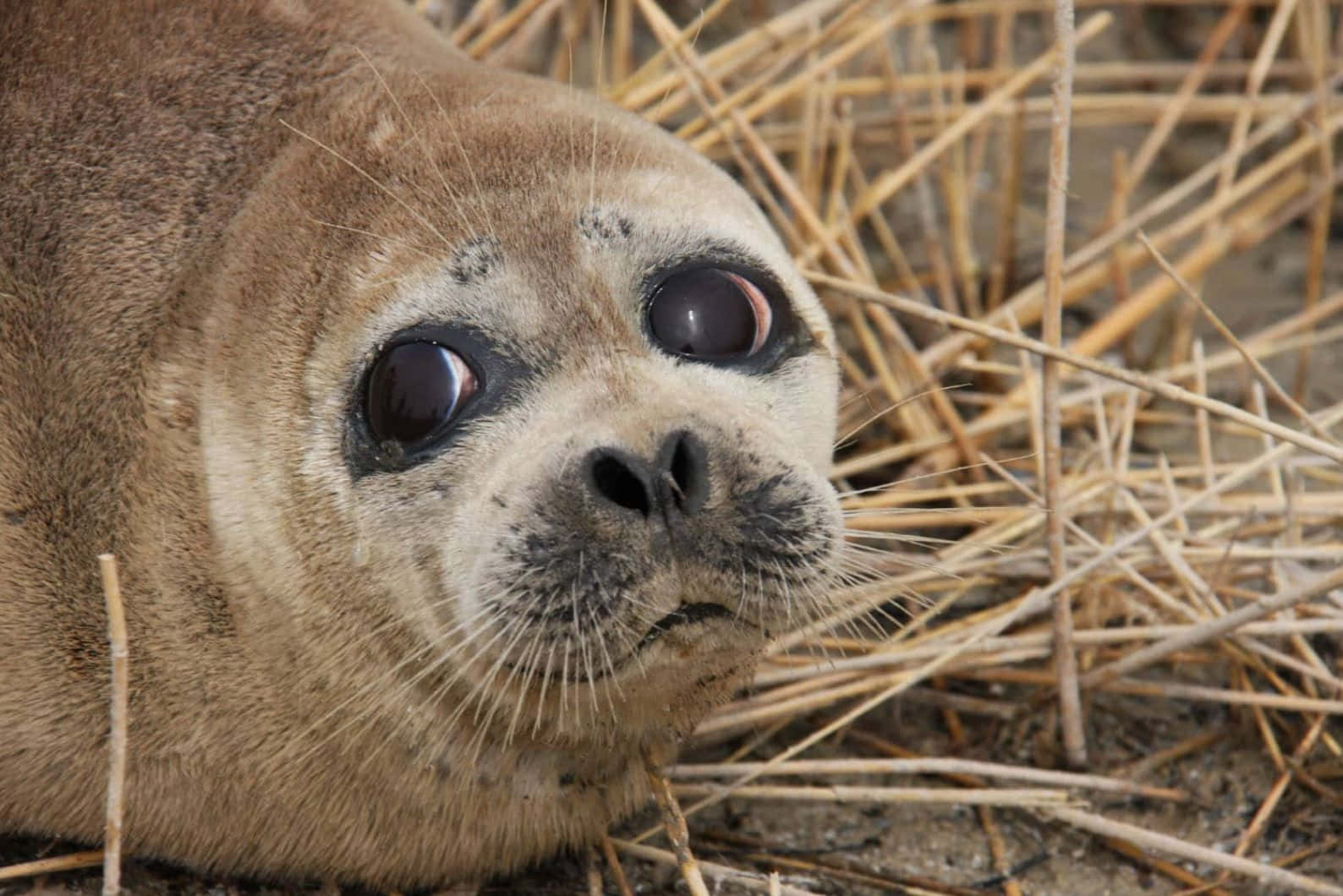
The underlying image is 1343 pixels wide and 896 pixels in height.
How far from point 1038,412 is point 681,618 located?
1.78 metres

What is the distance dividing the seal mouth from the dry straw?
287 mm

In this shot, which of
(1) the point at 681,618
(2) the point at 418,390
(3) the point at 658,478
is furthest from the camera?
(2) the point at 418,390

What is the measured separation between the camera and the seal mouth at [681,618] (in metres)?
2.46

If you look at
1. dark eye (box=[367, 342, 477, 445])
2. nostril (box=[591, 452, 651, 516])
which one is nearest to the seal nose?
nostril (box=[591, 452, 651, 516])

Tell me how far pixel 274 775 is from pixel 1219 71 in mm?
3955

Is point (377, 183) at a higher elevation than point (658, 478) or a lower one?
higher

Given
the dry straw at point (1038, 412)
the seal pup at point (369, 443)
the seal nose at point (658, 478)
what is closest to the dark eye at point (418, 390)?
the seal pup at point (369, 443)

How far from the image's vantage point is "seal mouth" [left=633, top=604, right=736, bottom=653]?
2463 millimetres

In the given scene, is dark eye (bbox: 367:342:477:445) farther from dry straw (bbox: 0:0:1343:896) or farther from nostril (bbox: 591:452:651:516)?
dry straw (bbox: 0:0:1343:896)

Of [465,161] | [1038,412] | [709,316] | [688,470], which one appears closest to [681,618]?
[688,470]

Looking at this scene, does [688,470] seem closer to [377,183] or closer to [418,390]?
[418,390]

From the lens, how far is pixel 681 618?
Answer: 2.47 metres

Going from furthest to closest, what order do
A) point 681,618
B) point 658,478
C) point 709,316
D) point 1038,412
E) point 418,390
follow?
point 1038,412 → point 709,316 → point 418,390 → point 681,618 → point 658,478

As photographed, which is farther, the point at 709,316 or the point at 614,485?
the point at 709,316
